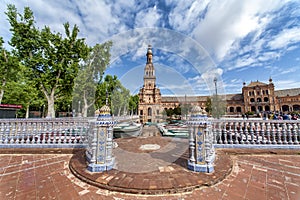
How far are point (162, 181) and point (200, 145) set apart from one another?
110 centimetres

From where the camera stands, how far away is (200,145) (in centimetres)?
263

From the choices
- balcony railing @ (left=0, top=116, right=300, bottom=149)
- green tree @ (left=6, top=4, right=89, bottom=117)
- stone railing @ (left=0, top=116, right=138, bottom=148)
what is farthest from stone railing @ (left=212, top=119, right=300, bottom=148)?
green tree @ (left=6, top=4, right=89, bottom=117)

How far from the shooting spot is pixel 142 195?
6.33 ft

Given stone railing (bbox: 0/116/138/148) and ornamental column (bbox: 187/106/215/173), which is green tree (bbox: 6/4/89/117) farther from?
ornamental column (bbox: 187/106/215/173)

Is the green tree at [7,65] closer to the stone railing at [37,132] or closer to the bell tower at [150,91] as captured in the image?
the stone railing at [37,132]

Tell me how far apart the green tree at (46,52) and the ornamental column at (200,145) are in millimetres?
10117

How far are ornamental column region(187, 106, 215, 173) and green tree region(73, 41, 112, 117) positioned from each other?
1145 centimetres

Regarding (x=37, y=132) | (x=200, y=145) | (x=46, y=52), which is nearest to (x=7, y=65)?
(x=46, y=52)

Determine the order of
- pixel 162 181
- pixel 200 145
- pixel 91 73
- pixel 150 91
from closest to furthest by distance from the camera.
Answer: pixel 162 181, pixel 200 145, pixel 150 91, pixel 91 73

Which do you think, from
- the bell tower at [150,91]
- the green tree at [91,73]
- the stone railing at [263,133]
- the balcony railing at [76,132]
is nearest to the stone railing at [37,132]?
the balcony railing at [76,132]

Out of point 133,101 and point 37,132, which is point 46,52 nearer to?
point 37,132

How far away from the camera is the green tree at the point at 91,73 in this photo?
40.3 ft

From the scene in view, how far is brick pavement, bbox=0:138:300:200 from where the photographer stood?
1.92m

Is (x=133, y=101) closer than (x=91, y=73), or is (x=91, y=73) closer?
(x=91, y=73)
